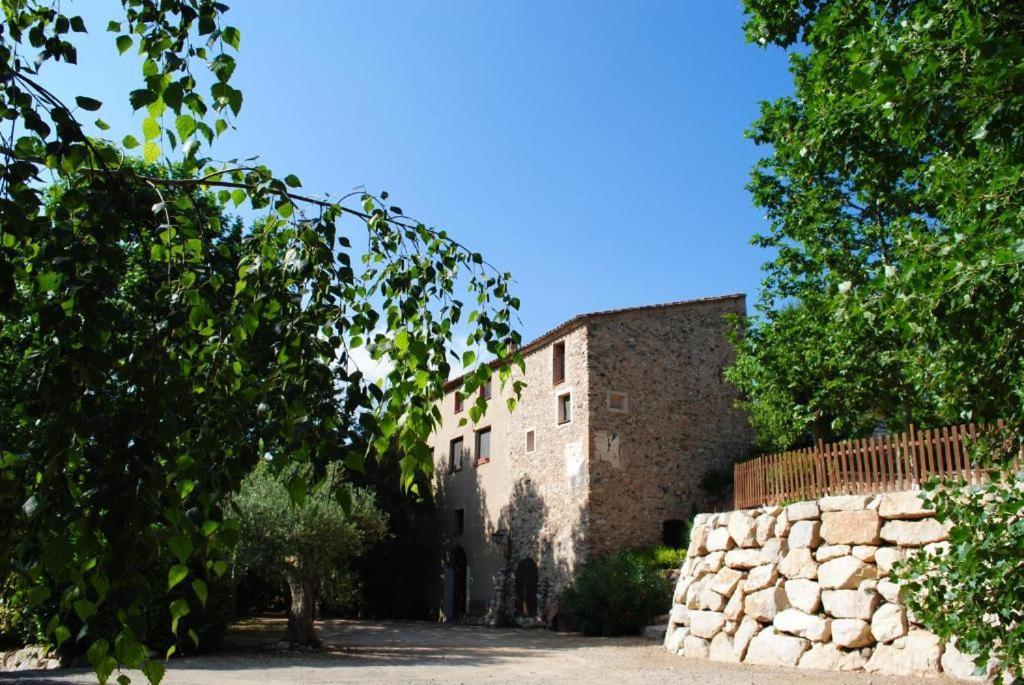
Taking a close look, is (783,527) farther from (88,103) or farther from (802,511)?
(88,103)

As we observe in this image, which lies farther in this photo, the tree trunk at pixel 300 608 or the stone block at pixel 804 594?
the tree trunk at pixel 300 608

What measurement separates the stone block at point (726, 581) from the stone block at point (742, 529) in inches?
16.8

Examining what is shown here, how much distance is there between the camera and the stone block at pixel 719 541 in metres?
12.7

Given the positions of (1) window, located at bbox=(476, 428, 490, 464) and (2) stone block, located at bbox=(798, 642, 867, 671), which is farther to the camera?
(1) window, located at bbox=(476, 428, 490, 464)

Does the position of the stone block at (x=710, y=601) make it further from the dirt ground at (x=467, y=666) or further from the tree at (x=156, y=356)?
the tree at (x=156, y=356)

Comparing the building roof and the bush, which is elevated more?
the building roof

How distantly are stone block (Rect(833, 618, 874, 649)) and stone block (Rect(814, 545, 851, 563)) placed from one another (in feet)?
2.81

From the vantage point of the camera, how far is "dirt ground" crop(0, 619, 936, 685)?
964 cm

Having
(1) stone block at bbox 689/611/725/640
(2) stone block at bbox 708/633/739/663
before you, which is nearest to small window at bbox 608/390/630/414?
(1) stone block at bbox 689/611/725/640

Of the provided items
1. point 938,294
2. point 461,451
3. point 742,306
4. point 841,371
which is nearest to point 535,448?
point 461,451

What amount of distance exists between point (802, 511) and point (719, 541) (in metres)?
1.91

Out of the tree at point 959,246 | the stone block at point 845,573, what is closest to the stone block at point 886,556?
the stone block at point 845,573

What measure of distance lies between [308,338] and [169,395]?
0.34 metres

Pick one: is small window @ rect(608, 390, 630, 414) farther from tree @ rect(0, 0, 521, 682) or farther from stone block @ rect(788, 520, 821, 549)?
tree @ rect(0, 0, 521, 682)
